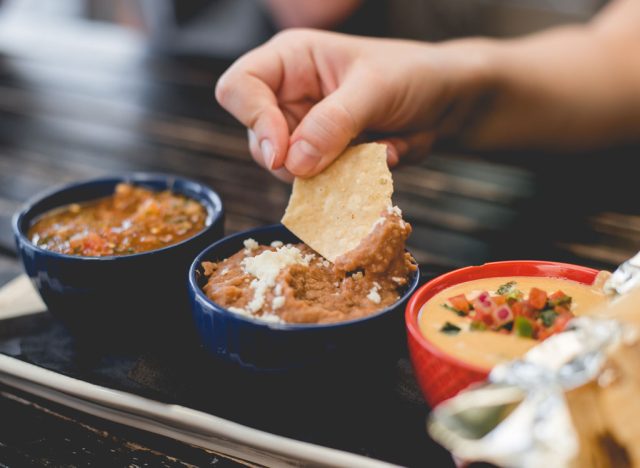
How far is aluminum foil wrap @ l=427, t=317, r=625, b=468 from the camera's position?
102 centimetres

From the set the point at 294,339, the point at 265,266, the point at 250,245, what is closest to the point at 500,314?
the point at 294,339

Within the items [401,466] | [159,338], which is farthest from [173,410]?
[401,466]

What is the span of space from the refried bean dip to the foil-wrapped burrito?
17.1 inches

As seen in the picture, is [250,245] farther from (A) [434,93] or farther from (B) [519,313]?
(A) [434,93]

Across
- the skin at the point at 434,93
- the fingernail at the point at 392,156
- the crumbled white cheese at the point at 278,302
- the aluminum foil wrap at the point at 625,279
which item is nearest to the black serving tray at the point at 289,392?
the crumbled white cheese at the point at 278,302

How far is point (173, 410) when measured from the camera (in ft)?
4.83

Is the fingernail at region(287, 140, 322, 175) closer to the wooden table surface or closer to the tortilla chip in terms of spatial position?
the tortilla chip

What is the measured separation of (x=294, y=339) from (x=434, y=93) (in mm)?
1194

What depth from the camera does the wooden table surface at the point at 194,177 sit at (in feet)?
5.03

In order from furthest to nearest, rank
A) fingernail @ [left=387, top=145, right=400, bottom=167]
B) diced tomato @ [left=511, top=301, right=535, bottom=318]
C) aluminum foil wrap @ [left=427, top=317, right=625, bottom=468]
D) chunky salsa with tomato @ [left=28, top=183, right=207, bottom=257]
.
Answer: fingernail @ [left=387, top=145, right=400, bottom=167] → chunky salsa with tomato @ [left=28, top=183, right=207, bottom=257] → diced tomato @ [left=511, top=301, right=535, bottom=318] → aluminum foil wrap @ [left=427, top=317, right=625, bottom=468]

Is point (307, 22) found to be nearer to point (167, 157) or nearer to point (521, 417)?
point (167, 157)

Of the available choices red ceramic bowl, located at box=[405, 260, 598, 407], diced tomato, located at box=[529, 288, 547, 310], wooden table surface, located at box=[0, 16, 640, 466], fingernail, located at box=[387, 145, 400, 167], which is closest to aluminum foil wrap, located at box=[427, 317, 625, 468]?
red ceramic bowl, located at box=[405, 260, 598, 407]

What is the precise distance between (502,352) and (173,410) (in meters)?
0.67

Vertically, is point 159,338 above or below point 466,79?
below
